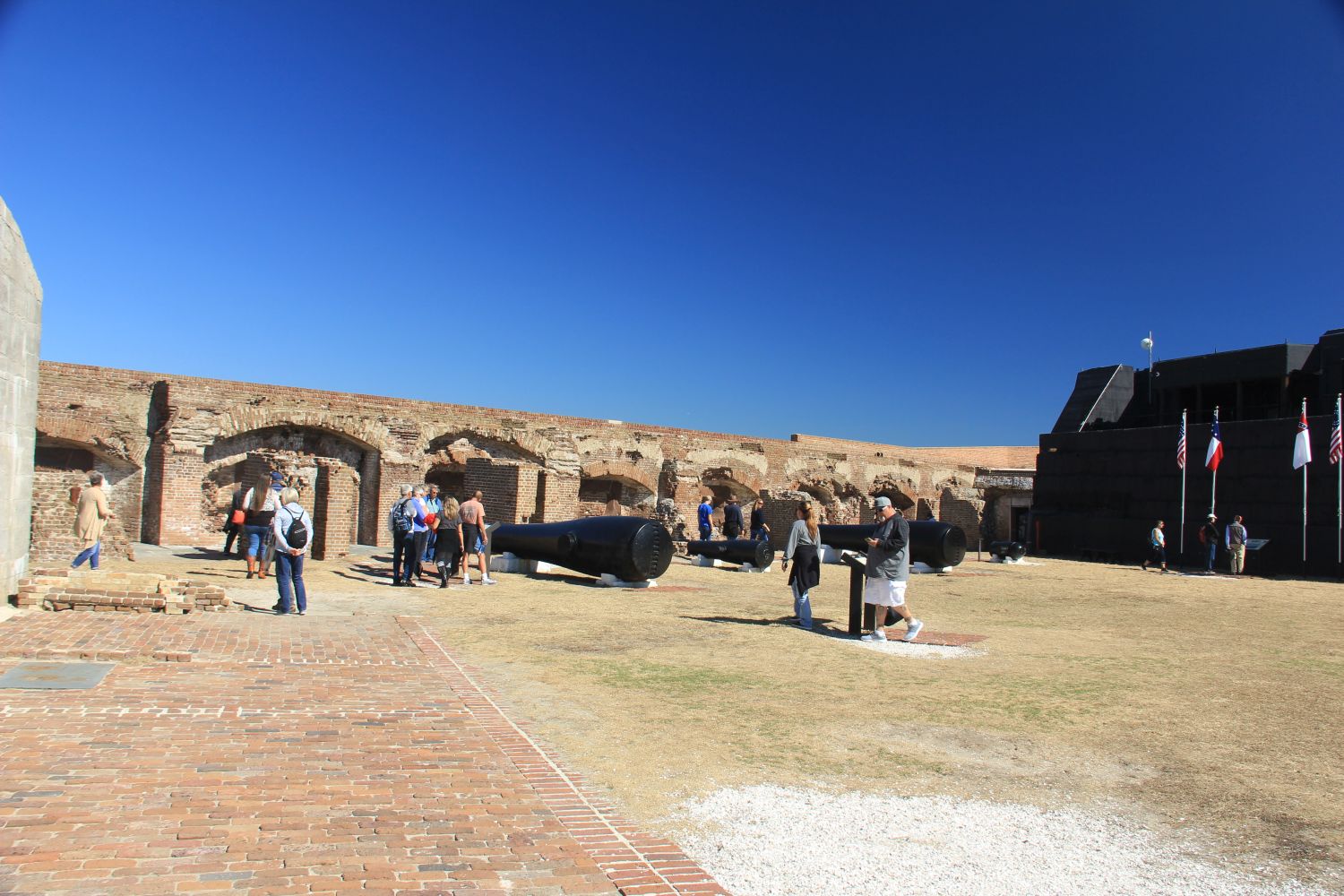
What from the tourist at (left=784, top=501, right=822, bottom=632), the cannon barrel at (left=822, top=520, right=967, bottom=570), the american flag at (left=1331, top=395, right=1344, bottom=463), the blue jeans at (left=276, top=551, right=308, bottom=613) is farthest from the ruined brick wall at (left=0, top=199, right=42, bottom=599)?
the american flag at (left=1331, top=395, right=1344, bottom=463)

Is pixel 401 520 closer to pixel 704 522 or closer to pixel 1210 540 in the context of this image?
pixel 704 522

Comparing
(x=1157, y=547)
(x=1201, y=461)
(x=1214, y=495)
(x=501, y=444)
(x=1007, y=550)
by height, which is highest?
(x=1201, y=461)

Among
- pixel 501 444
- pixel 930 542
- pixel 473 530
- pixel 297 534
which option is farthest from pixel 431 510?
pixel 930 542

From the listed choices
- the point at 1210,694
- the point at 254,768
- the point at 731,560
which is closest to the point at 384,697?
the point at 254,768

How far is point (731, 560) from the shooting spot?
17.2m

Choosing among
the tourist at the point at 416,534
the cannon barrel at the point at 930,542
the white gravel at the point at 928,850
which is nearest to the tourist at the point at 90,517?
the tourist at the point at 416,534

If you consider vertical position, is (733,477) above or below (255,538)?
above

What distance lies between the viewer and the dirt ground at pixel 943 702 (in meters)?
4.37

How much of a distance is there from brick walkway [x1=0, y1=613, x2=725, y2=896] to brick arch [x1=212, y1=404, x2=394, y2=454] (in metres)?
12.8

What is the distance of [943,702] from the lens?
247 inches

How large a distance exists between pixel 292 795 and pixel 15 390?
697 cm

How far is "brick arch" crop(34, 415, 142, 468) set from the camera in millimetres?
16281

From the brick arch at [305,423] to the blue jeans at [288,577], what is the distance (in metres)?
10.3

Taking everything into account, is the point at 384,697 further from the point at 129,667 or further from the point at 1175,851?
the point at 1175,851
